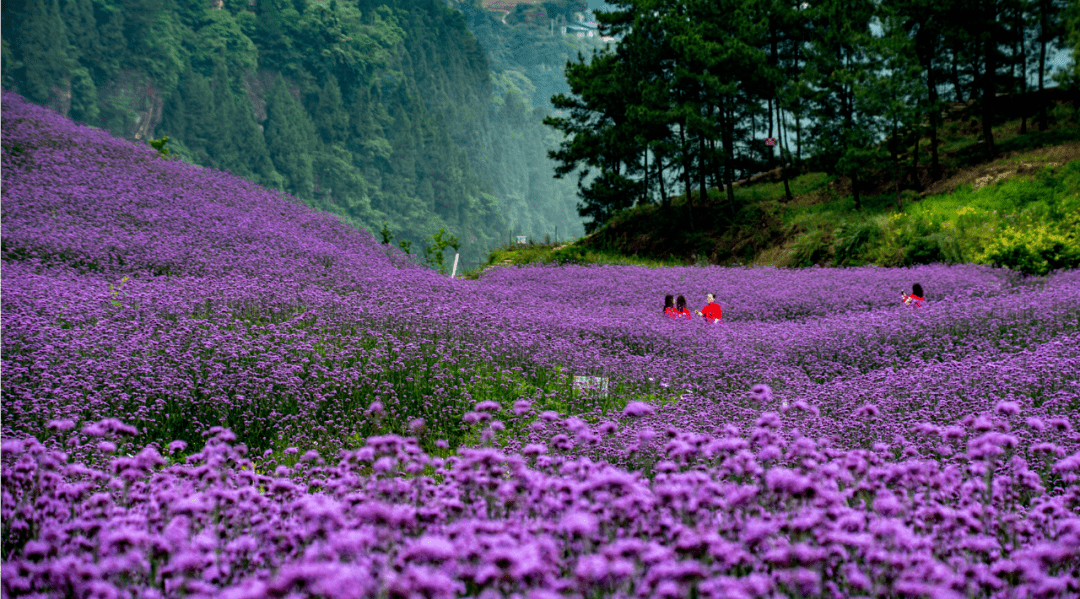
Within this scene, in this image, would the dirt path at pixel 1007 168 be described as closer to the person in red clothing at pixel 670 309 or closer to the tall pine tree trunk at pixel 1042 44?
the tall pine tree trunk at pixel 1042 44

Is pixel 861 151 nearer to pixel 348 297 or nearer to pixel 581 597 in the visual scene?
pixel 348 297

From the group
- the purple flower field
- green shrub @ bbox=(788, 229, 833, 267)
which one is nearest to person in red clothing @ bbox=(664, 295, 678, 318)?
the purple flower field

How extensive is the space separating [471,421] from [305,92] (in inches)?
4366

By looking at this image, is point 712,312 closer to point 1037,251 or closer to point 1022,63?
point 1037,251

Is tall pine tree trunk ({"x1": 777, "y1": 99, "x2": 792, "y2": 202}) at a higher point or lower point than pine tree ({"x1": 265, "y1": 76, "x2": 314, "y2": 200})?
lower

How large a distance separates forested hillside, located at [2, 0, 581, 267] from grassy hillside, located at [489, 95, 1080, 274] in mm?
58034

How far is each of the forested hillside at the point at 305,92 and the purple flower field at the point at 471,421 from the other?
69.0 metres

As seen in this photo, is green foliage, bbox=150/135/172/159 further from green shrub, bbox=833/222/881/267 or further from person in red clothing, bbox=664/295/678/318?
green shrub, bbox=833/222/881/267

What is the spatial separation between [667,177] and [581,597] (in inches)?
1377

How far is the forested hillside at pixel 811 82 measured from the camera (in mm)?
25031

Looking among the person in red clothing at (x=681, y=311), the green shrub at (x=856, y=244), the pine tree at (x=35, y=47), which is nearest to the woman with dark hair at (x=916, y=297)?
the person in red clothing at (x=681, y=311)

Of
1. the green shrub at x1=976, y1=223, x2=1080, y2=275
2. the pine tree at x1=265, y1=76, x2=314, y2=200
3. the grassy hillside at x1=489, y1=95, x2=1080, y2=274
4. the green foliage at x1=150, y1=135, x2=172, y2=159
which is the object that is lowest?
the green shrub at x1=976, y1=223, x2=1080, y2=275

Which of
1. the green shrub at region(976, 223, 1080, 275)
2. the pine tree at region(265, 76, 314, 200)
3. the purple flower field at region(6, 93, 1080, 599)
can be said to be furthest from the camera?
the pine tree at region(265, 76, 314, 200)

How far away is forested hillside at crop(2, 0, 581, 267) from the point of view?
74.9 metres
